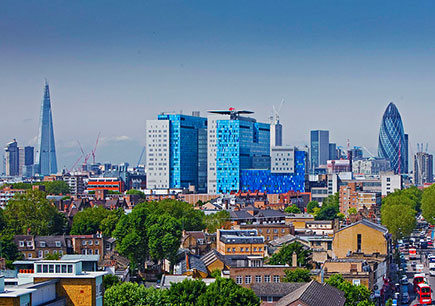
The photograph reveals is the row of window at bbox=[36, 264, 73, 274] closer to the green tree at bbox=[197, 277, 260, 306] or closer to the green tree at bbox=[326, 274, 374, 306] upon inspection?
the green tree at bbox=[197, 277, 260, 306]

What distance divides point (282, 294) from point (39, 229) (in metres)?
55.5

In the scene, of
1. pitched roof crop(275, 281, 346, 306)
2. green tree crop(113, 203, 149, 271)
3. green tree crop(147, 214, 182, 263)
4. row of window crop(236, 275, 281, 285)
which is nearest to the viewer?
pitched roof crop(275, 281, 346, 306)

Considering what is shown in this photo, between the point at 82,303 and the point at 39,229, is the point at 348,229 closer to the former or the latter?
the point at 39,229

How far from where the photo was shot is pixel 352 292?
58.8 metres

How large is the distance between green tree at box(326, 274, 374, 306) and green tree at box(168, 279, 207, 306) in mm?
10523

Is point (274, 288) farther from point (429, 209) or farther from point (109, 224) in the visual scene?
point (429, 209)

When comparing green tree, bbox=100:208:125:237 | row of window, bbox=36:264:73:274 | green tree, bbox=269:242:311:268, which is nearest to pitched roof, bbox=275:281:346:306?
row of window, bbox=36:264:73:274

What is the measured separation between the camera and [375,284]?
7150 centimetres

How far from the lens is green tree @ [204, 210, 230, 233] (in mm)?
115875

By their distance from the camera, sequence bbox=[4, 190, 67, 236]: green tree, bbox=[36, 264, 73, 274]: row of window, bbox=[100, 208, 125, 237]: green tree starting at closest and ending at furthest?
bbox=[36, 264, 73, 274]: row of window
bbox=[4, 190, 67, 236]: green tree
bbox=[100, 208, 125, 237]: green tree

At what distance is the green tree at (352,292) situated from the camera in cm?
5827

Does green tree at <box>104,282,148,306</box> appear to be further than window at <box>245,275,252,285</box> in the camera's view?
No

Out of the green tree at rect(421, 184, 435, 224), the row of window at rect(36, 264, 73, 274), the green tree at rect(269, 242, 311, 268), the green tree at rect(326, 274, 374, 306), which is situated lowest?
the green tree at rect(326, 274, 374, 306)

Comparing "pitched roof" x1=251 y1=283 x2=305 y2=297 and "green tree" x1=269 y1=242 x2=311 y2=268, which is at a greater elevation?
"green tree" x1=269 y1=242 x2=311 y2=268
